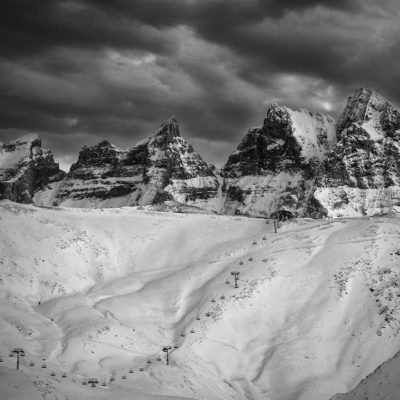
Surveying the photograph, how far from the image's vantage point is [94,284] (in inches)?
3974

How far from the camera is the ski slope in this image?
68438 millimetres

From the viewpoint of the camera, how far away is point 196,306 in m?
89.2

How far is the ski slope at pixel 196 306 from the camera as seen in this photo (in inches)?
2694

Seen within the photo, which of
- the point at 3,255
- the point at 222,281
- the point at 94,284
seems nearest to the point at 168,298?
the point at 222,281

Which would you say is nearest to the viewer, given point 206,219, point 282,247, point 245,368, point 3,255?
point 245,368

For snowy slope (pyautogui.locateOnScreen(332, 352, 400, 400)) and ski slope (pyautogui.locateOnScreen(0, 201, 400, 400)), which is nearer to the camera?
snowy slope (pyautogui.locateOnScreen(332, 352, 400, 400))

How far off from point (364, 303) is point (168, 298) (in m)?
27.6

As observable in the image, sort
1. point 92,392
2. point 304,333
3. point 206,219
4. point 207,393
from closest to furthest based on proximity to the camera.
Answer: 1. point 92,392
2. point 207,393
3. point 304,333
4. point 206,219

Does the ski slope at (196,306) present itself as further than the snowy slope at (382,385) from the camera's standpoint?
Yes

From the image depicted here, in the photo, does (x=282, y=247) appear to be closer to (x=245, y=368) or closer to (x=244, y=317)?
(x=244, y=317)

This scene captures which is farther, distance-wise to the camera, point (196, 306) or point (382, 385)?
point (196, 306)

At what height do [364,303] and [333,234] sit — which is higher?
[333,234]

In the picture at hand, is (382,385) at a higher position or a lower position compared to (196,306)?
higher

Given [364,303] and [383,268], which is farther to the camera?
[383,268]
